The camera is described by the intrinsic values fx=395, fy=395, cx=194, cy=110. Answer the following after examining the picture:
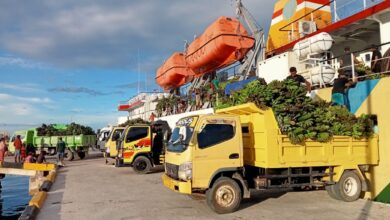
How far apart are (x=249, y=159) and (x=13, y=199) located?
12.7 meters

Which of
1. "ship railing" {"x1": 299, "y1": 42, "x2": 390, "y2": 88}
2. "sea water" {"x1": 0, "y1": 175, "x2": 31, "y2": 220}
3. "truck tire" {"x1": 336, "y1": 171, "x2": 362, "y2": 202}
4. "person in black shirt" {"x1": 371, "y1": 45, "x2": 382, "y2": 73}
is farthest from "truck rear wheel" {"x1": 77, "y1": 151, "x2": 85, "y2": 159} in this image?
"truck tire" {"x1": 336, "y1": 171, "x2": 362, "y2": 202}

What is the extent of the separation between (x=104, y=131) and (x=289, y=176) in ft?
81.9

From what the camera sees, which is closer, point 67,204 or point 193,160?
point 193,160

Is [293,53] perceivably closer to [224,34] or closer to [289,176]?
[224,34]

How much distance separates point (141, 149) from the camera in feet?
59.4

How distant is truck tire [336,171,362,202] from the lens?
1050 centimetres

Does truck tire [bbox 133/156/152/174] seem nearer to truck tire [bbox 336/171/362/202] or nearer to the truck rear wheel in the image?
truck tire [bbox 336/171/362/202]

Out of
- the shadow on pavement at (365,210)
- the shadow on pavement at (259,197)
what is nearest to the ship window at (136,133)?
the shadow on pavement at (259,197)

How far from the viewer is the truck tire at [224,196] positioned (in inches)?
367

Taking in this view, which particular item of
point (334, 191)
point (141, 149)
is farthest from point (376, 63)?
point (141, 149)

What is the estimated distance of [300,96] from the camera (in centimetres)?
1038

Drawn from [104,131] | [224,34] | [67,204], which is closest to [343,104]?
[67,204]

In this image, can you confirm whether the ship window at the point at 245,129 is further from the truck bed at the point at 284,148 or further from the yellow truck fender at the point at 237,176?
the yellow truck fender at the point at 237,176

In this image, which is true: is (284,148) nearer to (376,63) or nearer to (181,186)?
(181,186)
